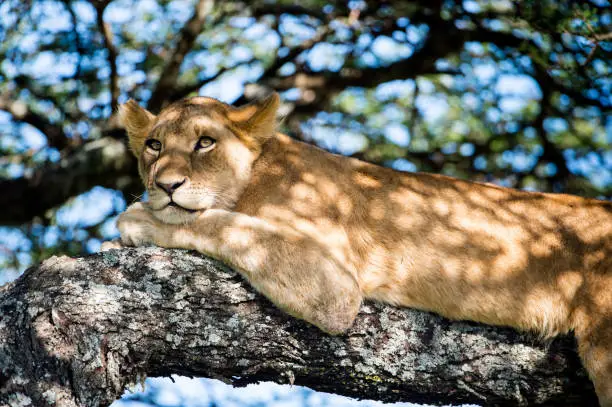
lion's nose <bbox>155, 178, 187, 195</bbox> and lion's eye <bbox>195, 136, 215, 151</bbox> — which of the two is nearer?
lion's nose <bbox>155, 178, 187, 195</bbox>

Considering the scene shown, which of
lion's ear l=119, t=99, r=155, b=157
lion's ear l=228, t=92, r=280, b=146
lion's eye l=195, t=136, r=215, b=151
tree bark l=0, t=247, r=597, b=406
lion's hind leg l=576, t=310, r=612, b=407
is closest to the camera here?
tree bark l=0, t=247, r=597, b=406

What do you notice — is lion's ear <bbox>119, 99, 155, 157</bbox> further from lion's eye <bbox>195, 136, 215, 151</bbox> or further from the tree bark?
the tree bark

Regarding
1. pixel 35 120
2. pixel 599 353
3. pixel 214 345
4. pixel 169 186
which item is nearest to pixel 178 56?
pixel 35 120

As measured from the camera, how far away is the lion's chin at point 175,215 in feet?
16.2

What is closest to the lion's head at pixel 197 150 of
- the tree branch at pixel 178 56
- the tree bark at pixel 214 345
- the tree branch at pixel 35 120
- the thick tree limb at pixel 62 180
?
the tree bark at pixel 214 345

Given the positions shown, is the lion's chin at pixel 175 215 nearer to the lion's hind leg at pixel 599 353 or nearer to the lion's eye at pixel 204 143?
the lion's eye at pixel 204 143

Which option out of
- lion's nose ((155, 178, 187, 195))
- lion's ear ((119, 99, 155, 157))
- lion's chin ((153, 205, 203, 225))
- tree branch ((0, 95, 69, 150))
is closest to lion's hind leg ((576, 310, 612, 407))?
lion's chin ((153, 205, 203, 225))

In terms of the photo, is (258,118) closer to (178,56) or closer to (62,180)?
(178,56)

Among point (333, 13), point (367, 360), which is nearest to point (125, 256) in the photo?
point (367, 360)

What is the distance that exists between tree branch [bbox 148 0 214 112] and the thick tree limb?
65 cm

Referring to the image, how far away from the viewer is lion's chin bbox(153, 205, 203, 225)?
4934mm

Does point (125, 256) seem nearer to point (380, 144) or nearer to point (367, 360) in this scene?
point (367, 360)

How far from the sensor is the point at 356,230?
5.31 m

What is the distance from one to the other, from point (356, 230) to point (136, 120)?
187 centimetres
